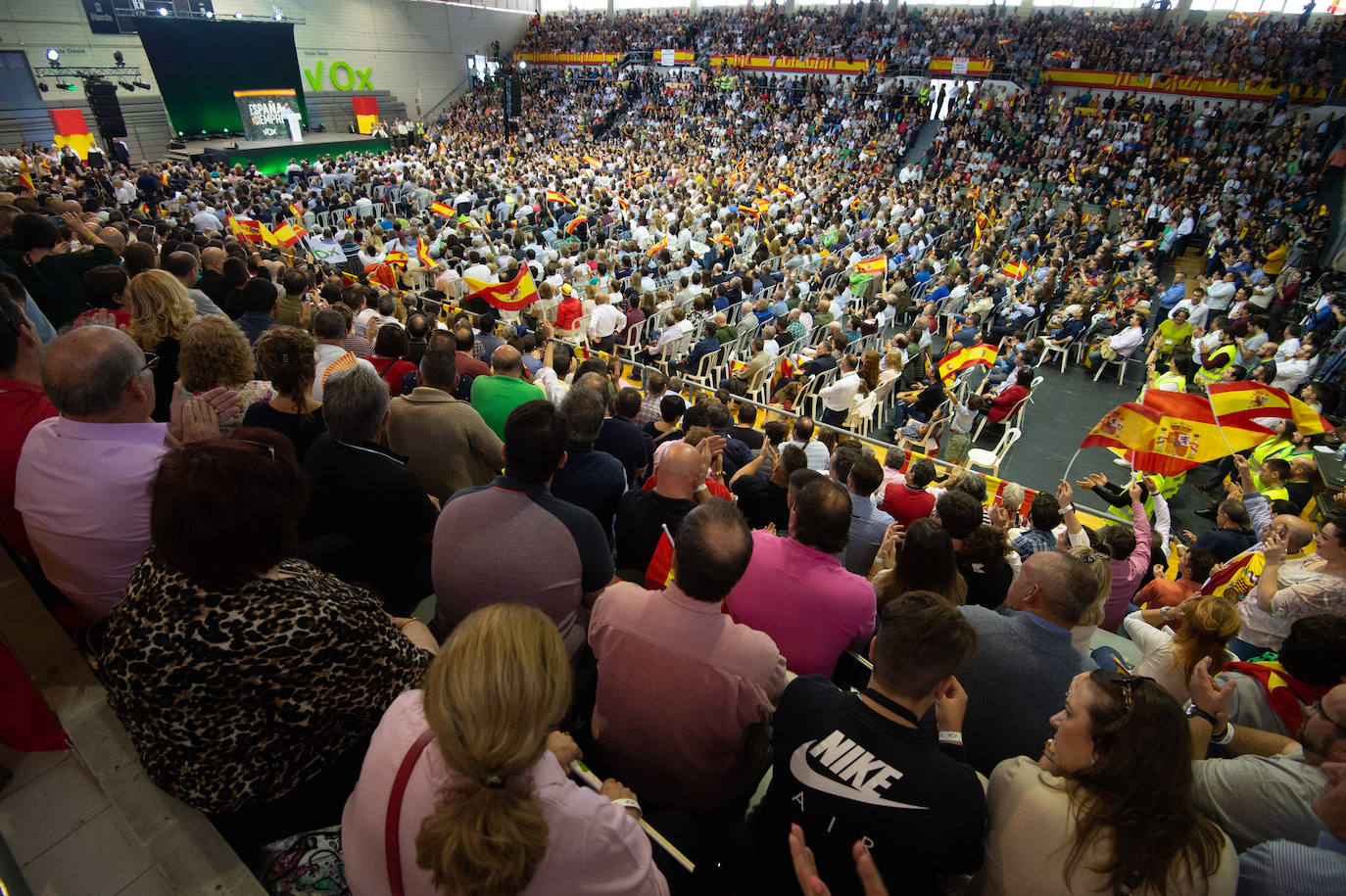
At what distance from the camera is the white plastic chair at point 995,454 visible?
6.38 meters

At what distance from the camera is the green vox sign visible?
28.0 m

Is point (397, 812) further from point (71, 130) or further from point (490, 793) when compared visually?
point (71, 130)

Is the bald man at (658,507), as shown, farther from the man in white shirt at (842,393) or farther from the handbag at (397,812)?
the man in white shirt at (842,393)

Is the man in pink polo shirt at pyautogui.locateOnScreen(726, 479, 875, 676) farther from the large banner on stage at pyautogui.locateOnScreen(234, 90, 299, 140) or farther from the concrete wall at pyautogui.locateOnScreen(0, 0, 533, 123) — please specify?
the large banner on stage at pyautogui.locateOnScreen(234, 90, 299, 140)

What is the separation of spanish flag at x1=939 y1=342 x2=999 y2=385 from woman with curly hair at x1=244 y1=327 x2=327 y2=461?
693cm

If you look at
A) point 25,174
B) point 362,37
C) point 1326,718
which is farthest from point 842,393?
point 362,37

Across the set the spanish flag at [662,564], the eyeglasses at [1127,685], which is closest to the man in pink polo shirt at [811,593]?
the spanish flag at [662,564]

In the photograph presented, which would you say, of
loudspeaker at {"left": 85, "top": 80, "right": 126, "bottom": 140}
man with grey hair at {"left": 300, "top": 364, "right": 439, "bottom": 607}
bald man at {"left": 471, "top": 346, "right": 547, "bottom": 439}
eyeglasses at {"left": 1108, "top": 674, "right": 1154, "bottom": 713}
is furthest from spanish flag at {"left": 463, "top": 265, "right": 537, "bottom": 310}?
loudspeaker at {"left": 85, "top": 80, "right": 126, "bottom": 140}

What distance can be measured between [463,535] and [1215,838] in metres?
2.30

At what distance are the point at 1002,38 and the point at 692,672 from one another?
101 ft

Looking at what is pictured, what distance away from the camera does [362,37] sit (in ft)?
97.4

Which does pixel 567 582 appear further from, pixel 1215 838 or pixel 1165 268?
pixel 1165 268

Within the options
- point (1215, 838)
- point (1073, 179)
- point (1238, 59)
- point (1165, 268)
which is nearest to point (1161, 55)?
point (1238, 59)

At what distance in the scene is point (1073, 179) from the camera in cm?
1786
